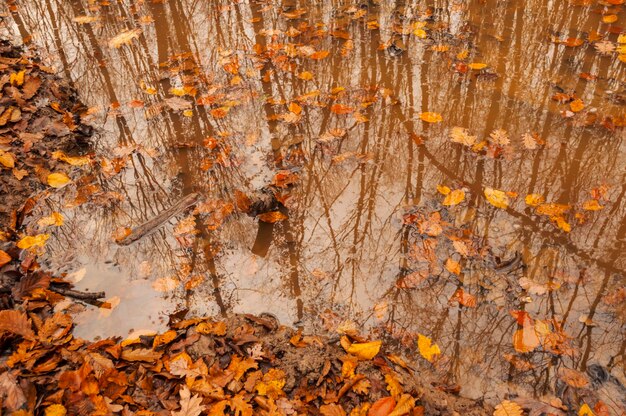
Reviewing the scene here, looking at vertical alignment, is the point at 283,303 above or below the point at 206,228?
below

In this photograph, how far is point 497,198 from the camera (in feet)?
11.2

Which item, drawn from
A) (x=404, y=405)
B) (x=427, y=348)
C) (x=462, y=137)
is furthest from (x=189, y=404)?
(x=462, y=137)

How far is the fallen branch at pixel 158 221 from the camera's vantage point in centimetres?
326

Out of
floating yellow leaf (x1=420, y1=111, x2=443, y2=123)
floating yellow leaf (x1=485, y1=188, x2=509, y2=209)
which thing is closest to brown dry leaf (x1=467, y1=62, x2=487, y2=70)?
floating yellow leaf (x1=420, y1=111, x2=443, y2=123)

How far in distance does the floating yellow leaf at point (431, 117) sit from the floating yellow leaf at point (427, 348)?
2342 millimetres

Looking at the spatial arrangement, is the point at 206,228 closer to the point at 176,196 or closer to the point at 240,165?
the point at 176,196

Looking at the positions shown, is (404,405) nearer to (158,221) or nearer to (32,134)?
(158,221)

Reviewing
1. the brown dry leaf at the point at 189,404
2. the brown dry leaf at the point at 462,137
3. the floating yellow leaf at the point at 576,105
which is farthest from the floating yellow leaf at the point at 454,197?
the brown dry leaf at the point at 189,404

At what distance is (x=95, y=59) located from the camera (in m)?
5.45

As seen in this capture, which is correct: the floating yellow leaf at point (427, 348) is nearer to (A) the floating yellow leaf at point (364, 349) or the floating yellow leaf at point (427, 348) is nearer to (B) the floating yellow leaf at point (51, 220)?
(A) the floating yellow leaf at point (364, 349)

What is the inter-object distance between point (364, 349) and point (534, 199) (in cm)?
197

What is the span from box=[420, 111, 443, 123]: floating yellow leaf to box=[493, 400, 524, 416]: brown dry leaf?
8.84 ft

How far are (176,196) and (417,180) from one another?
211cm

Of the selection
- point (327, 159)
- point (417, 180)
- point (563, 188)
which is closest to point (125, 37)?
Answer: point (327, 159)
